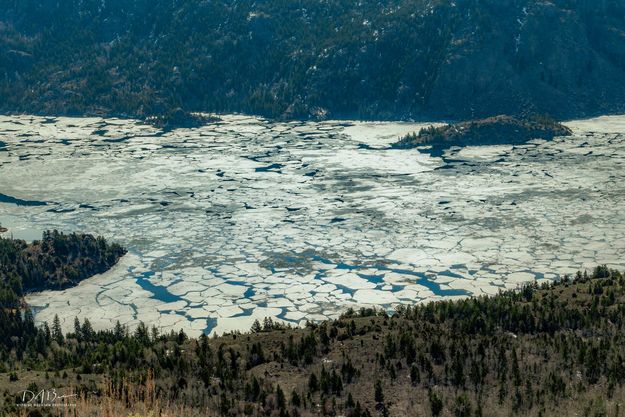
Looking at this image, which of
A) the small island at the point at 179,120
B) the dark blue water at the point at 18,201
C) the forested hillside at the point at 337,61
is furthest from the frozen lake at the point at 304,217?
the forested hillside at the point at 337,61

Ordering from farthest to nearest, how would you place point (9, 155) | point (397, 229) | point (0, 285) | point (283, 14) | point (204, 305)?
point (283, 14)
point (9, 155)
point (397, 229)
point (0, 285)
point (204, 305)

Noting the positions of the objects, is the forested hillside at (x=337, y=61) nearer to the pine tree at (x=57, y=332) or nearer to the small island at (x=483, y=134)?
the small island at (x=483, y=134)

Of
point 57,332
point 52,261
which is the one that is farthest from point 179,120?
point 57,332

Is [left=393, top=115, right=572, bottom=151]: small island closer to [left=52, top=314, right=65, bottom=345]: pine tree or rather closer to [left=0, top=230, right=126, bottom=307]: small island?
[left=0, top=230, right=126, bottom=307]: small island

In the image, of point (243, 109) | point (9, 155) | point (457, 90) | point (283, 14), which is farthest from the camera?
point (283, 14)

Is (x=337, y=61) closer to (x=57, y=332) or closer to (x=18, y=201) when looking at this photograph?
(x=18, y=201)

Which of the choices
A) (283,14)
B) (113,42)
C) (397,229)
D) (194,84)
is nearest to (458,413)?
(397,229)

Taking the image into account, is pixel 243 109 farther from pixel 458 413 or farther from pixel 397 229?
pixel 458 413

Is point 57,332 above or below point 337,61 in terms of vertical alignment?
below
